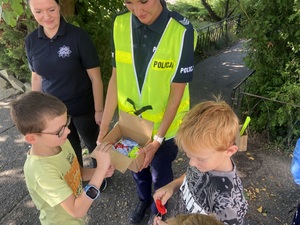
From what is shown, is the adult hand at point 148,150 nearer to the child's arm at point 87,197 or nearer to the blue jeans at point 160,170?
the blue jeans at point 160,170

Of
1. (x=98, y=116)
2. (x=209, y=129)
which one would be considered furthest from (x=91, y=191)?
(x=98, y=116)

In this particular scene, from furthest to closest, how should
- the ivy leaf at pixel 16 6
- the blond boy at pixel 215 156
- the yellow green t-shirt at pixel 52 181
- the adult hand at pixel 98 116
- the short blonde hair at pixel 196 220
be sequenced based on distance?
the adult hand at pixel 98 116 → the ivy leaf at pixel 16 6 → the yellow green t-shirt at pixel 52 181 → the blond boy at pixel 215 156 → the short blonde hair at pixel 196 220

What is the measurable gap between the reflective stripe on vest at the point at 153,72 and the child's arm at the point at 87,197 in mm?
523

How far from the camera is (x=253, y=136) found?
13.9ft

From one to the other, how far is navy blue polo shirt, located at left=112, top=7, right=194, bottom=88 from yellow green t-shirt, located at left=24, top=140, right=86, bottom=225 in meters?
0.78

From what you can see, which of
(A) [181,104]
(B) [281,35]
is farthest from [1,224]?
(B) [281,35]

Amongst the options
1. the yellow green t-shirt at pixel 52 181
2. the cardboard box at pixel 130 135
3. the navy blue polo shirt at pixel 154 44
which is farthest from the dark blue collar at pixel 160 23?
the yellow green t-shirt at pixel 52 181

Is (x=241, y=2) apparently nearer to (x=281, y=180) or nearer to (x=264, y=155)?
(x=264, y=155)

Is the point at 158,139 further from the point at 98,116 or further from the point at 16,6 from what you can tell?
the point at 16,6

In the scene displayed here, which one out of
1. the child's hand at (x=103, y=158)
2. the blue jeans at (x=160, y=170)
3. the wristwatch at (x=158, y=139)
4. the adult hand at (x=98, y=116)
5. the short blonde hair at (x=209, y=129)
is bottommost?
the blue jeans at (x=160, y=170)

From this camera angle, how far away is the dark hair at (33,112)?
162 centimetres

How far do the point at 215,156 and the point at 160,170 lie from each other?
1067mm

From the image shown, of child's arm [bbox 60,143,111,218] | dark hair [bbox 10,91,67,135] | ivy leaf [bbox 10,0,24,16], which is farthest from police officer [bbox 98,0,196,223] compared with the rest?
ivy leaf [bbox 10,0,24,16]

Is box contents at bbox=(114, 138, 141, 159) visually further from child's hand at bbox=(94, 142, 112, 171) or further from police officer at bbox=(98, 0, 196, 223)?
child's hand at bbox=(94, 142, 112, 171)
